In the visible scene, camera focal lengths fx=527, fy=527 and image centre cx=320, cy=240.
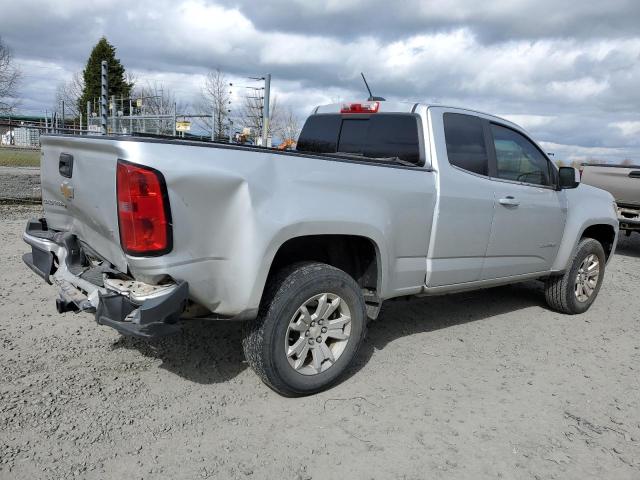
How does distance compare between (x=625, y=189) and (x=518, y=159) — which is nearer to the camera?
(x=518, y=159)

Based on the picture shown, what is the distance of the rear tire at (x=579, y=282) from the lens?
5449 millimetres

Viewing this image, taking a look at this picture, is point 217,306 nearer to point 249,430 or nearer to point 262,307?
point 262,307

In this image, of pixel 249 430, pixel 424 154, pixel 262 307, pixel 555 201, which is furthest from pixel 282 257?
pixel 555 201

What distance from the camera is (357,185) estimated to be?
10.9ft

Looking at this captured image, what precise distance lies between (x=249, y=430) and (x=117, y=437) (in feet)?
2.30

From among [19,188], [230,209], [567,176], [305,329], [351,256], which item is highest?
[567,176]

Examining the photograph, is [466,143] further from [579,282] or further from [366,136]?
[579,282]

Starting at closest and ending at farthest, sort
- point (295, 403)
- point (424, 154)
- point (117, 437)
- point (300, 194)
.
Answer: point (117, 437), point (300, 194), point (295, 403), point (424, 154)

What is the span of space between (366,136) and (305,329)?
192cm

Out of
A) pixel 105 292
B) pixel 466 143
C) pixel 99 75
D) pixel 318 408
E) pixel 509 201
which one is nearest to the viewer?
pixel 105 292

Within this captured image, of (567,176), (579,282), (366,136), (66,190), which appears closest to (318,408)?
(66,190)

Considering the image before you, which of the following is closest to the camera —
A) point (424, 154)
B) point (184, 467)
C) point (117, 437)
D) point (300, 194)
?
point (184, 467)

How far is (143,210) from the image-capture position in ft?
8.55

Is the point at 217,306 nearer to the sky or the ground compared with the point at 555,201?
nearer to the ground
